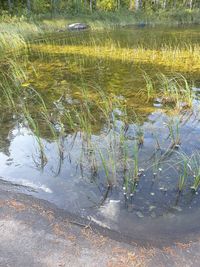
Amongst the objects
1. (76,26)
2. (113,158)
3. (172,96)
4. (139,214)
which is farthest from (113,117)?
(76,26)

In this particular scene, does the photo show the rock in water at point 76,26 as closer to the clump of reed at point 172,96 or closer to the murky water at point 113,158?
the murky water at point 113,158

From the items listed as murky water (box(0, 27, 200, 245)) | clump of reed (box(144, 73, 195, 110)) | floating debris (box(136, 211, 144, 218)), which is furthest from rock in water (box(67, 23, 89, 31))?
floating debris (box(136, 211, 144, 218))

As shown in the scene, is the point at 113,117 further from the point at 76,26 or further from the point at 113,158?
the point at 76,26

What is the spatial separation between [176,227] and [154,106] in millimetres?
3726

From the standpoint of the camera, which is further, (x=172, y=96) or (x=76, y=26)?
(x=76, y=26)

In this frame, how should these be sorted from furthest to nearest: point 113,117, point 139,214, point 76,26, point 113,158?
point 76,26
point 113,117
point 113,158
point 139,214

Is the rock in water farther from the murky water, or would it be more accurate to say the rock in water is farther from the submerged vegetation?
the murky water

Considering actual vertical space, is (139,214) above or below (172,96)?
below

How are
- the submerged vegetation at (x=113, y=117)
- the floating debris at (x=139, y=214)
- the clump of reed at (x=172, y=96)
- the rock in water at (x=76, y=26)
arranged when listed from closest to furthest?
the floating debris at (x=139, y=214), the submerged vegetation at (x=113, y=117), the clump of reed at (x=172, y=96), the rock in water at (x=76, y=26)

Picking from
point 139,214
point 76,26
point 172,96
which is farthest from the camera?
point 76,26

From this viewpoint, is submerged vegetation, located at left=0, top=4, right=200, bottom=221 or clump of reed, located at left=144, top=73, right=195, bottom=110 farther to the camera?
clump of reed, located at left=144, top=73, right=195, bottom=110

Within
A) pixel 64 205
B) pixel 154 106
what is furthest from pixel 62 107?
pixel 64 205

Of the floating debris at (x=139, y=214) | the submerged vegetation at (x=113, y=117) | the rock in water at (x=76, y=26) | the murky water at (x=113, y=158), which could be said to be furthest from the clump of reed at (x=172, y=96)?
the rock in water at (x=76, y=26)

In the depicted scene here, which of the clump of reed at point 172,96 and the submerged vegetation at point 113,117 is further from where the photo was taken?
the clump of reed at point 172,96
